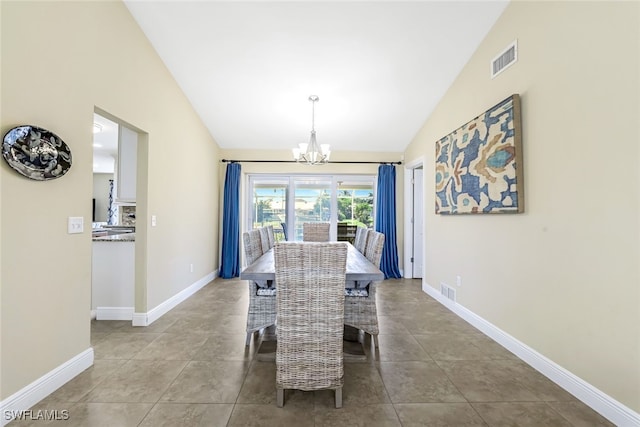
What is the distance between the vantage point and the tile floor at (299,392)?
65.3 inches

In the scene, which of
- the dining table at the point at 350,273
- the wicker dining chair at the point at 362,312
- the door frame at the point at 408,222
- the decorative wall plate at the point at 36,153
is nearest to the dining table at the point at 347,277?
the dining table at the point at 350,273

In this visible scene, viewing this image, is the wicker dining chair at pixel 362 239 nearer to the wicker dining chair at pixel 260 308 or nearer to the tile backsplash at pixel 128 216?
the wicker dining chair at pixel 260 308

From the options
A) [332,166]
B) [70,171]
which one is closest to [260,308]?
[70,171]

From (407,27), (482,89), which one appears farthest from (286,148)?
(482,89)

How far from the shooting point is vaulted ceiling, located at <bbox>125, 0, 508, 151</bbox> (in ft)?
8.92

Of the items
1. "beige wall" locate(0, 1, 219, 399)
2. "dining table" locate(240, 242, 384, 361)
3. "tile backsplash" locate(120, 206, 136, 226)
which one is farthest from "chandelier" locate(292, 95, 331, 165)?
"tile backsplash" locate(120, 206, 136, 226)

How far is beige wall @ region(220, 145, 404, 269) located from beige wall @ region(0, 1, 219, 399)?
2.14m

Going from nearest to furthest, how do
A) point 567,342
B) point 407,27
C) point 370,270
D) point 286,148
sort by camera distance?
point 567,342, point 370,270, point 407,27, point 286,148

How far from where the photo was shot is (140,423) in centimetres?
161

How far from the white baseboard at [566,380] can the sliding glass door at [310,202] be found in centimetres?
294

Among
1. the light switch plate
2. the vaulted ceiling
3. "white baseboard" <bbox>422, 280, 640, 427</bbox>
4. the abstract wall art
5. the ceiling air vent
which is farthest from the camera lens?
the vaulted ceiling

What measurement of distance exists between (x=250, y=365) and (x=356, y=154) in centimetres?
413

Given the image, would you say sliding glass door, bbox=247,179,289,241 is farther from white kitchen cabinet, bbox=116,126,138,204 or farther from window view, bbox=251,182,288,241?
white kitchen cabinet, bbox=116,126,138,204

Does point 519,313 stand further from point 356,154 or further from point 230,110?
point 230,110
